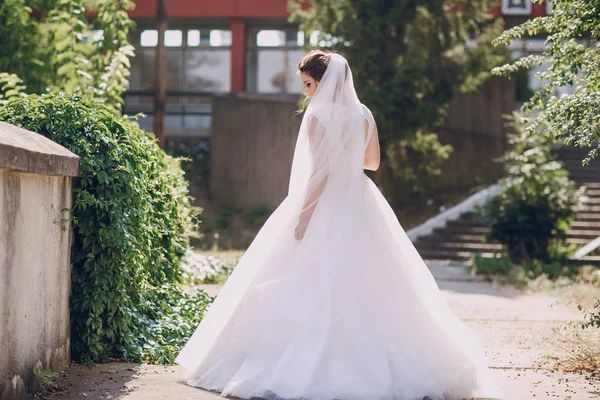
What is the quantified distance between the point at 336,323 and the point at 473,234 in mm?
12562

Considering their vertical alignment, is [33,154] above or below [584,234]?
above

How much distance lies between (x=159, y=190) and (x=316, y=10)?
11.3m

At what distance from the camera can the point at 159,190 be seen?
22.2 feet

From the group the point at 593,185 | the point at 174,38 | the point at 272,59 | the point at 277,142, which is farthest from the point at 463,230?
the point at 174,38

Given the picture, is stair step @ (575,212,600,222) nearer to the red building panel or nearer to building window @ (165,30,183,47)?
the red building panel

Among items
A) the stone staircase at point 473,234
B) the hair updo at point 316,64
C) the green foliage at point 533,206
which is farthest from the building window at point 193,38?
the hair updo at point 316,64

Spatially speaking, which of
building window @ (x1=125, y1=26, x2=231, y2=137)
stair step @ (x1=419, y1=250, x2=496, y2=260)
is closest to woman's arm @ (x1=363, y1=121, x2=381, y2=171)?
stair step @ (x1=419, y1=250, x2=496, y2=260)

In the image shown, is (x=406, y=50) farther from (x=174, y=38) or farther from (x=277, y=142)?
→ (x=174, y=38)

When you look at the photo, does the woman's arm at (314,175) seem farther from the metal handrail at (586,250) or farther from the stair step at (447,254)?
the stair step at (447,254)

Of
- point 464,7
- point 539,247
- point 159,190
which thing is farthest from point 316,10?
point 159,190

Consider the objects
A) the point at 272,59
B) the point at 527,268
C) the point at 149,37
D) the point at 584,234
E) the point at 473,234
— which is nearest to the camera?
the point at 527,268

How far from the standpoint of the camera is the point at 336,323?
4.75 metres

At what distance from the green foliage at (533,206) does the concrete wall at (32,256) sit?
995cm

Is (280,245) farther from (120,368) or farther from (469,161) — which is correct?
(469,161)
